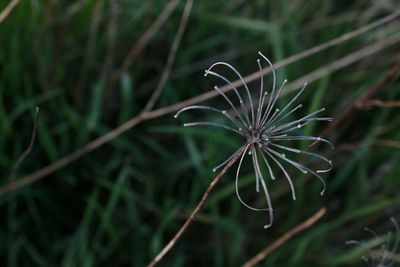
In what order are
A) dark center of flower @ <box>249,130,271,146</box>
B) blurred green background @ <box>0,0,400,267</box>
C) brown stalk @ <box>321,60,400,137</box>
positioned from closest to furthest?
dark center of flower @ <box>249,130,271,146</box> → brown stalk @ <box>321,60,400,137</box> → blurred green background @ <box>0,0,400,267</box>

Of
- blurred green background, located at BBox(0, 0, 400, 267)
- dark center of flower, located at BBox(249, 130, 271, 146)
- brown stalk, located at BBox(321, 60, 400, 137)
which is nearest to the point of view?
dark center of flower, located at BBox(249, 130, 271, 146)

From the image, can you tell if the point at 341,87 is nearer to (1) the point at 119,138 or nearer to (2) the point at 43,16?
(1) the point at 119,138

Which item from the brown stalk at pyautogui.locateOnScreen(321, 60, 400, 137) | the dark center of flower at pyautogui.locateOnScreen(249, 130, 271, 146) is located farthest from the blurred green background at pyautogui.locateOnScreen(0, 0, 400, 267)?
the dark center of flower at pyautogui.locateOnScreen(249, 130, 271, 146)

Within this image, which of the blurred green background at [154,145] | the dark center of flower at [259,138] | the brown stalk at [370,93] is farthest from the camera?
the blurred green background at [154,145]

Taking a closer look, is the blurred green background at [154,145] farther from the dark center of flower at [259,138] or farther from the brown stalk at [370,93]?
the dark center of flower at [259,138]

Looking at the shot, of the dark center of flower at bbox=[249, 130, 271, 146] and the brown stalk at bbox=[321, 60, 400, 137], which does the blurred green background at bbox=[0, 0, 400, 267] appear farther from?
the dark center of flower at bbox=[249, 130, 271, 146]

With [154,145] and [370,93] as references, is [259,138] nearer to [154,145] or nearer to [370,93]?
[370,93]

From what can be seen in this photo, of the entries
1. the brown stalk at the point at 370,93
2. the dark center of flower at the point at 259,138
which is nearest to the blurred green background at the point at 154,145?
the brown stalk at the point at 370,93

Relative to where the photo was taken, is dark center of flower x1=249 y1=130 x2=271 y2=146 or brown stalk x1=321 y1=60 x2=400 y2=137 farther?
brown stalk x1=321 y1=60 x2=400 y2=137
